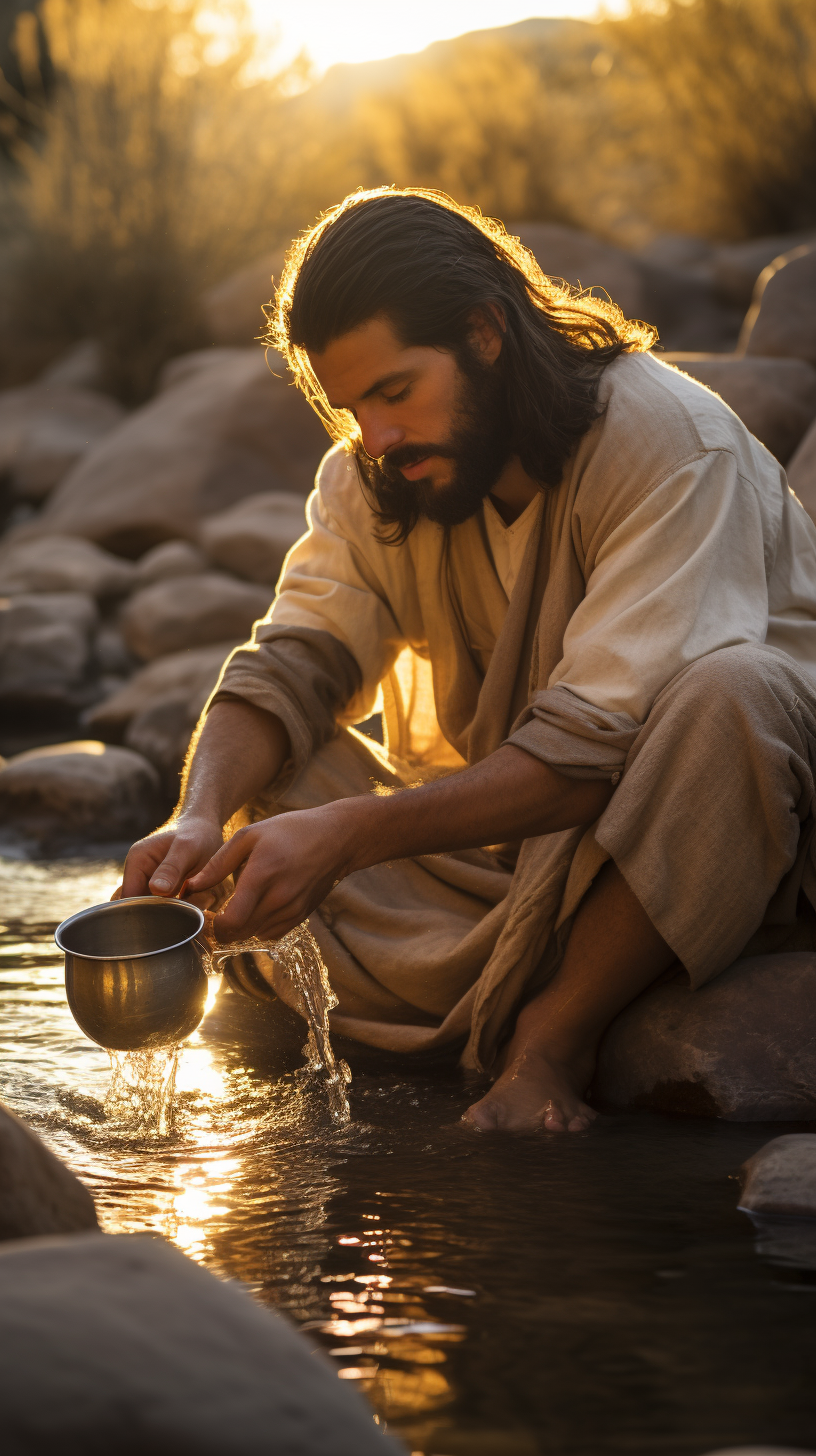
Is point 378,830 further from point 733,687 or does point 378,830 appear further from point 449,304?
point 449,304

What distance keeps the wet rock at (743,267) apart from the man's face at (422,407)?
617 cm

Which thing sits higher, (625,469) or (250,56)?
(250,56)

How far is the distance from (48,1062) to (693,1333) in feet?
4.83

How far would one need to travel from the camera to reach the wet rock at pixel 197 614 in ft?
21.9

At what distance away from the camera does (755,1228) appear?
194cm

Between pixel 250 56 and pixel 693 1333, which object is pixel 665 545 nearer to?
pixel 693 1333

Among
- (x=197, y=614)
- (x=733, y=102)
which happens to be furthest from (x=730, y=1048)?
(x=733, y=102)

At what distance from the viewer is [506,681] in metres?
2.80

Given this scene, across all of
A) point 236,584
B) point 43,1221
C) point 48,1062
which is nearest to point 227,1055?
point 48,1062

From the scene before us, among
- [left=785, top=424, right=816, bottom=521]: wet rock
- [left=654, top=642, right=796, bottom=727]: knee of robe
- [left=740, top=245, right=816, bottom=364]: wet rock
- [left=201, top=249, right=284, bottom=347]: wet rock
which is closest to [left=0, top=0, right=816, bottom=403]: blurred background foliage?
[left=201, top=249, right=284, bottom=347]: wet rock

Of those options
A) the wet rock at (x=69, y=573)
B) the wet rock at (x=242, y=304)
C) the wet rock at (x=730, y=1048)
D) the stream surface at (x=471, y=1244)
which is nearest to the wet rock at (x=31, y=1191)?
the stream surface at (x=471, y=1244)

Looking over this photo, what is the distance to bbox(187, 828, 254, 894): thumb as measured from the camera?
2.30 meters

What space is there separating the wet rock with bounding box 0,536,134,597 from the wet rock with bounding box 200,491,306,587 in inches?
20.6

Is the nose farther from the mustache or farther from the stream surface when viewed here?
the stream surface
